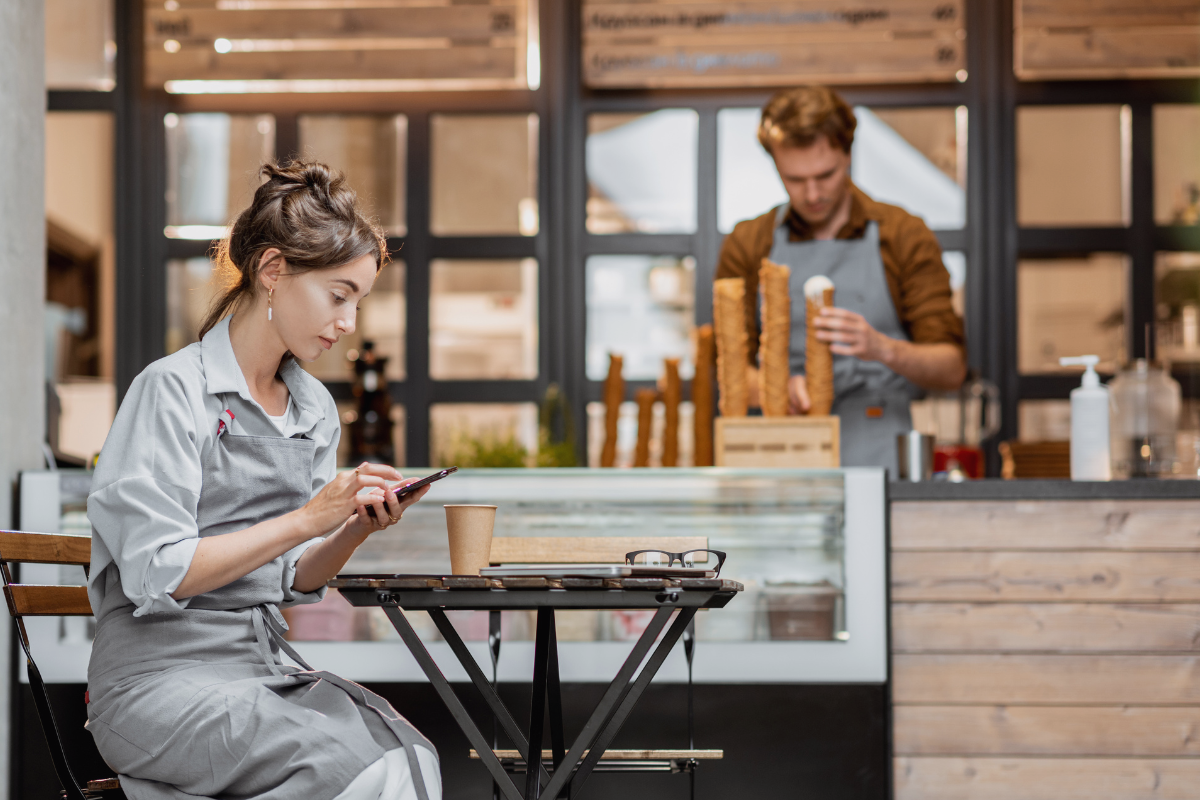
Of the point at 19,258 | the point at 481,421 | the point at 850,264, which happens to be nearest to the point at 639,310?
the point at 481,421

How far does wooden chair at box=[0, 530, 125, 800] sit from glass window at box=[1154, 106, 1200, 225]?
352 centimetres

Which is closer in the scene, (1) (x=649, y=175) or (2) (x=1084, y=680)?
(2) (x=1084, y=680)

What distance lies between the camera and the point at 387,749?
1.51 m

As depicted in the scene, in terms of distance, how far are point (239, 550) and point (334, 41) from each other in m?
2.84

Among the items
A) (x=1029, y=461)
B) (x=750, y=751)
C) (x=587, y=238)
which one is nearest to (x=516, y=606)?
(x=750, y=751)

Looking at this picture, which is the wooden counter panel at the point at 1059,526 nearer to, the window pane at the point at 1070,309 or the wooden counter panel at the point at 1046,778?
the wooden counter panel at the point at 1046,778

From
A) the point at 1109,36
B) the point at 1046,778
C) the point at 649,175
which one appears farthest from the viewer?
the point at 649,175

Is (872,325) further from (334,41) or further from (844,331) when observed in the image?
(334,41)

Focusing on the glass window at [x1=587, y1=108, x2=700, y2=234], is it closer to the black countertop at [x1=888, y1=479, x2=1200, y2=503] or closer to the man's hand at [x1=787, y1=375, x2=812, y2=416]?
the man's hand at [x1=787, y1=375, x2=812, y2=416]

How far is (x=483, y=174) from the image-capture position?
4.03 m

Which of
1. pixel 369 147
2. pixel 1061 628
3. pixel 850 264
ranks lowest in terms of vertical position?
pixel 1061 628

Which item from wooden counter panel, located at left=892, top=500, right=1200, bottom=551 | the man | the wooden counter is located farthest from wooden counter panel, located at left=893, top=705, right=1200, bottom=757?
the man

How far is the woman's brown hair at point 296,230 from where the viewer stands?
1638mm

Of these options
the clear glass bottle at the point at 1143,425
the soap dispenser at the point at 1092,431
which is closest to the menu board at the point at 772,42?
the clear glass bottle at the point at 1143,425
